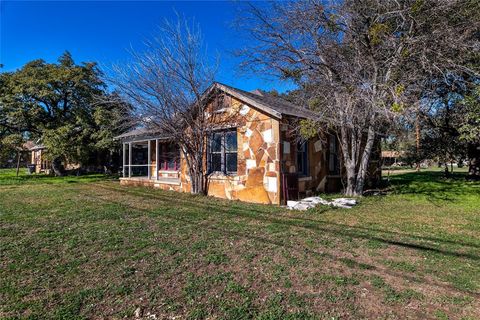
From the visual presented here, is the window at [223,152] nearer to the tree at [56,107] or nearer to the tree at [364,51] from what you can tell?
the tree at [364,51]

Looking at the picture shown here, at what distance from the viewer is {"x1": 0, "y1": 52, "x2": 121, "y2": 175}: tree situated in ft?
64.6

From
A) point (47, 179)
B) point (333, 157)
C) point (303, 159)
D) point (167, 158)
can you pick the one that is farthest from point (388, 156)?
point (47, 179)

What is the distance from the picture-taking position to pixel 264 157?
9.58 meters

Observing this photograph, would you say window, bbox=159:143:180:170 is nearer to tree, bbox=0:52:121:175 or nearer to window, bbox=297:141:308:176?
tree, bbox=0:52:121:175

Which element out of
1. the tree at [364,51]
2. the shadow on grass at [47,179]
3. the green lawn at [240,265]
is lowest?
the green lawn at [240,265]

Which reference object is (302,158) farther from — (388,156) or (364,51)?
(388,156)

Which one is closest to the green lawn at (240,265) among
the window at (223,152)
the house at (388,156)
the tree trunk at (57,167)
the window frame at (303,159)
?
the window frame at (303,159)

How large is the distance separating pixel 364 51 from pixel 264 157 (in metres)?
4.57

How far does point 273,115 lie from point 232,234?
15.1 ft

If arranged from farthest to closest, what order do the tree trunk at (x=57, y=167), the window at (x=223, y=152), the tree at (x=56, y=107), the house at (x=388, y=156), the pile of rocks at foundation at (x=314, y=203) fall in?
the tree trunk at (x=57, y=167) < the tree at (x=56, y=107) < the house at (x=388, y=156) < the window at (x=223, y=152) < the pile of rocks at foundation at (x=314, y=203)

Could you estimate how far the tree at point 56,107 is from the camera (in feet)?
64.6

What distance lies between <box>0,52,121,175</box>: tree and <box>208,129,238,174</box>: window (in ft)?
36.3

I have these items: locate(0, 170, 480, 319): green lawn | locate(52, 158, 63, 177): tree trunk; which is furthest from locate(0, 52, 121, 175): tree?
locate(0, 170, 480, 319): green lawn

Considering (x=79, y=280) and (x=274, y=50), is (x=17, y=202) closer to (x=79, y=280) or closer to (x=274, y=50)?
(x=79, y=280)
